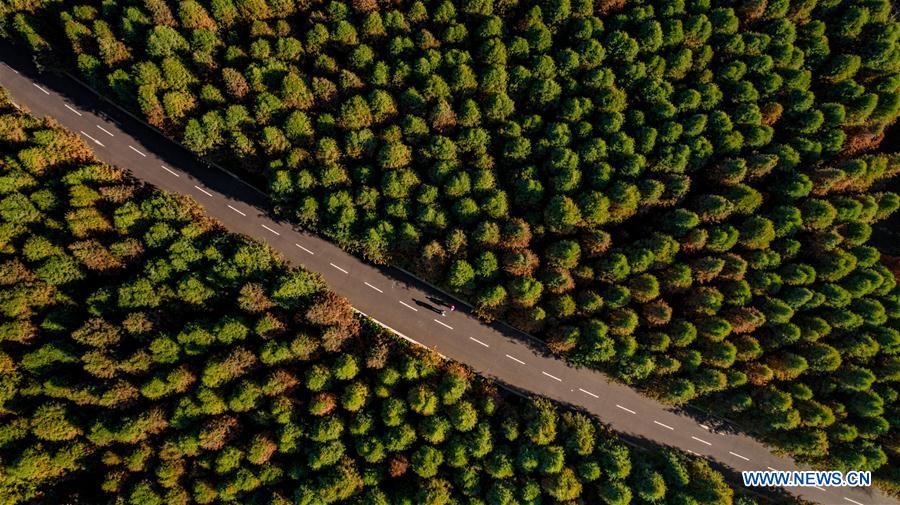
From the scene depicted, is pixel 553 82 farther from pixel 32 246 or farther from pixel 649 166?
pixel 32 246

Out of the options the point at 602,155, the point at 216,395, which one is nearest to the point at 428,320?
the point at 216,395

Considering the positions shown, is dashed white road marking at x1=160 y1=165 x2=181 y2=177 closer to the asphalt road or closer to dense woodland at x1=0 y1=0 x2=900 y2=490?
the asphalt road

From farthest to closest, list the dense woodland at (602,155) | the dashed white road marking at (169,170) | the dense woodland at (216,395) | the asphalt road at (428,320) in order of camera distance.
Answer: the dashed white road marking at (169,170) < the asphalt road at (428,320) < the dense woodland at (602,155) < the dense woodland at (216,395)

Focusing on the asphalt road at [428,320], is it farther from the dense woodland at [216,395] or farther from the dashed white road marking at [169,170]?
the dense woodland at [216,395]

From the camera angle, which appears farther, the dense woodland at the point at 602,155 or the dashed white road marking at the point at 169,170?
the dashed white road marking at the point at 169,170

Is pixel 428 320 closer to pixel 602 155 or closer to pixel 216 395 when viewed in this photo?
pixel 216 395

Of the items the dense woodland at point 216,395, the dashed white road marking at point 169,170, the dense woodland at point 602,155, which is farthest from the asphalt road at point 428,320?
the dense woodland at point 216,395

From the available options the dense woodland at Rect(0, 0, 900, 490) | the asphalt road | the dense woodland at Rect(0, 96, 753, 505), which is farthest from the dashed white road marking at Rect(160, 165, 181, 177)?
the dense woodland at Rect(0, 96, 753, 505)

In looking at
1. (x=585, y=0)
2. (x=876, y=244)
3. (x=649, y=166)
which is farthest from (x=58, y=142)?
(x=876, y=244)
